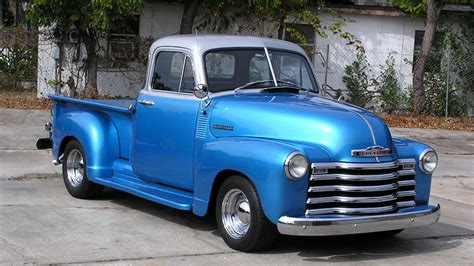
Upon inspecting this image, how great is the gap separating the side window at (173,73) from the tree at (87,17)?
8061 mm

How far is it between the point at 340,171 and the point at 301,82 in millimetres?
1839

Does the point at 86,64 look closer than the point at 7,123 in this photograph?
No

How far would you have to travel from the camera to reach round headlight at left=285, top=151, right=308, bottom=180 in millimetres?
6066

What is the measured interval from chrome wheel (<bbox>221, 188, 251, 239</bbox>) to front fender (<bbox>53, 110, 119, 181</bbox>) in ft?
6.72

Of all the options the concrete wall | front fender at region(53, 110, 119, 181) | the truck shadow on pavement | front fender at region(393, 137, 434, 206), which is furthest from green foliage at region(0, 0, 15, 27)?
front fender at region(393, 137, 434, 206)

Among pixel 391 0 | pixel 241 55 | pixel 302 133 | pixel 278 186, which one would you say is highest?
pixel 391 0

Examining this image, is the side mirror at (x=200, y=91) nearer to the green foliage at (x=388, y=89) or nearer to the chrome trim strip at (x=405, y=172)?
the chrome trim strip at (x=405, y=172)

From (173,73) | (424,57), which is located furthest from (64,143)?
(424,57)

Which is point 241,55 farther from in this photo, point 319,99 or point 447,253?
point 447,253

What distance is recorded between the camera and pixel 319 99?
7312mm

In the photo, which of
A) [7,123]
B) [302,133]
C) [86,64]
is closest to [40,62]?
[86,64]

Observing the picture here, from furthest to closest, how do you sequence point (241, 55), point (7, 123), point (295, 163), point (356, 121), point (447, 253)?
point (7, 123) → point (241, 55) → point (447, 253) → point (356, 121) → point (295, 163)

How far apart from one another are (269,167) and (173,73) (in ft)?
6.72

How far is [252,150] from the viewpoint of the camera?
634 cm
